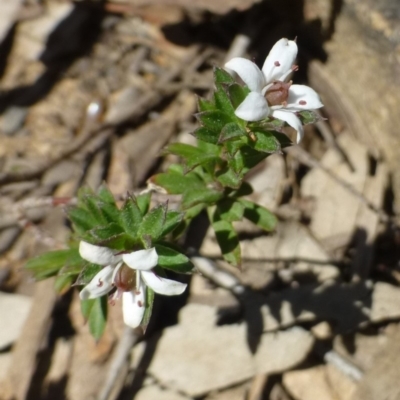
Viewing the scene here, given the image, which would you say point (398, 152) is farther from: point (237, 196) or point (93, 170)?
A: point (93, 170)

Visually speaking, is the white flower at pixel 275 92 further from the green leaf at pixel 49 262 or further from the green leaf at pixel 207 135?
the green leaf at pixel 49 262

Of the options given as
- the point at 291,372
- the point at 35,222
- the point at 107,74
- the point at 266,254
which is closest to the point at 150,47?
the point at 107,74

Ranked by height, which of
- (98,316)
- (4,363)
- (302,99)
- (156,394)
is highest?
(302,99)

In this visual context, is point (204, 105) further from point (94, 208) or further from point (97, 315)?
Result: point (97, 315)

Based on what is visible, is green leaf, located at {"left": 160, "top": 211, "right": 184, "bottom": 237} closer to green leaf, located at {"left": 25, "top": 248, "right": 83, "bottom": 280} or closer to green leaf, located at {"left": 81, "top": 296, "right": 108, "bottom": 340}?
green leaf, located at {"left": 81, "top": 296, "right": 108, "bottom": 340}

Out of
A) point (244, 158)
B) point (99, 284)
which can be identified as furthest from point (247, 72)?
point (99, 284)
